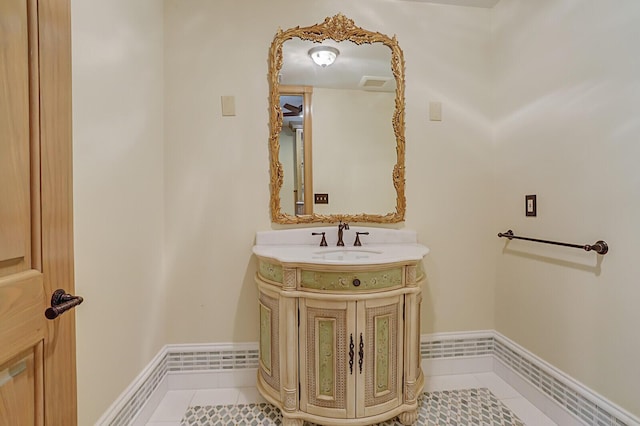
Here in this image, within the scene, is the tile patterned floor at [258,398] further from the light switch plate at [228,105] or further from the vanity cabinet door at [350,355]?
the light switch plate at [228,105]

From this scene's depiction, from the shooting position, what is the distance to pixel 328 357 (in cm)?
140

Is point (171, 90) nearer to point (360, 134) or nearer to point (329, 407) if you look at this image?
point (360, 134)

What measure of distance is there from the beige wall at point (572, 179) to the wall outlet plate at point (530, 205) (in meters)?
0.03

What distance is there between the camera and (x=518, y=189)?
1.78 m

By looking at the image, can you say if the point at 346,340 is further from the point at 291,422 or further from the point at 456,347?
the point at 456,347

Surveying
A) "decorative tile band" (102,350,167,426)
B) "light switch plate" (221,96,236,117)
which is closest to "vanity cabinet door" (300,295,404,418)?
"decorative tile band" (102,350,167,426)

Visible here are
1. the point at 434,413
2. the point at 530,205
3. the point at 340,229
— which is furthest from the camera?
the point at 340,229

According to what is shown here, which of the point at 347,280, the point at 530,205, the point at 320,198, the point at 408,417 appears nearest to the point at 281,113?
the point at 320,198

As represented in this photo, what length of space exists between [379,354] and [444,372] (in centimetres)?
82

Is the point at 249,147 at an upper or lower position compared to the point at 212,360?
upper

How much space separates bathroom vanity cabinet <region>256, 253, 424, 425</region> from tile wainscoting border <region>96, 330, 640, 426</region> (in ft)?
1.65

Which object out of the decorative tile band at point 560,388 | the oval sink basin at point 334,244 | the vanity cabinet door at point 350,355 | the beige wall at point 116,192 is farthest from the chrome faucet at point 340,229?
the decorative tile band at point 560,388

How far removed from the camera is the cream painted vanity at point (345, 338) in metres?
1.37

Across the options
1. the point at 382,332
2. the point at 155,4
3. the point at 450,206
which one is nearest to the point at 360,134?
the point at 450,206
